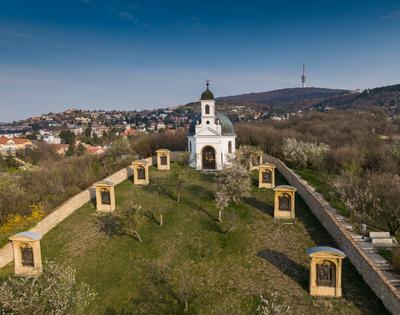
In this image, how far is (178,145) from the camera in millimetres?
60906

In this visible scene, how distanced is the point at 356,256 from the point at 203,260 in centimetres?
803

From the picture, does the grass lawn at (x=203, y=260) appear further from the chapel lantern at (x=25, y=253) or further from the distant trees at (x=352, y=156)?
the distant trees at (x=352, y=156)

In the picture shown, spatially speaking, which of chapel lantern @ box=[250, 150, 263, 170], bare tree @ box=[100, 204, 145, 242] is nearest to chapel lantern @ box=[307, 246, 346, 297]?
bare tree @ box=[100, 204, 145, 242]

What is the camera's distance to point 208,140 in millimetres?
39094

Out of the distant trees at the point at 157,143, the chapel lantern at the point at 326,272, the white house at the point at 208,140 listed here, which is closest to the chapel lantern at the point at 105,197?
the white house at the point at 208,140

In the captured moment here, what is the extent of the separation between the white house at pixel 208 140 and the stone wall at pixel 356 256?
14288mm

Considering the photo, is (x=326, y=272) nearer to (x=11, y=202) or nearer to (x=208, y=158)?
(x=11, y=202)

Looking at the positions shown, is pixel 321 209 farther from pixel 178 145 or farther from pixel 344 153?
pixel 178 145

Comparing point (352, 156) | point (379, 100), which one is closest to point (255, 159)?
point (352, 156)

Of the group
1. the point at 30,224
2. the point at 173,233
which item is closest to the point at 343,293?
the point at 173,233

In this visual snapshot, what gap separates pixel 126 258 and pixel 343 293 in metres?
11.7

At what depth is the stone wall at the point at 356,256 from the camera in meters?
13.2

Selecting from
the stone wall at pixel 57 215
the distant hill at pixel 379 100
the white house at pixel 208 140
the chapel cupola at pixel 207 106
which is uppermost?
the distant hill at pixel 379 100

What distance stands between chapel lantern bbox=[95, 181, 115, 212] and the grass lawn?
0.88 meters
